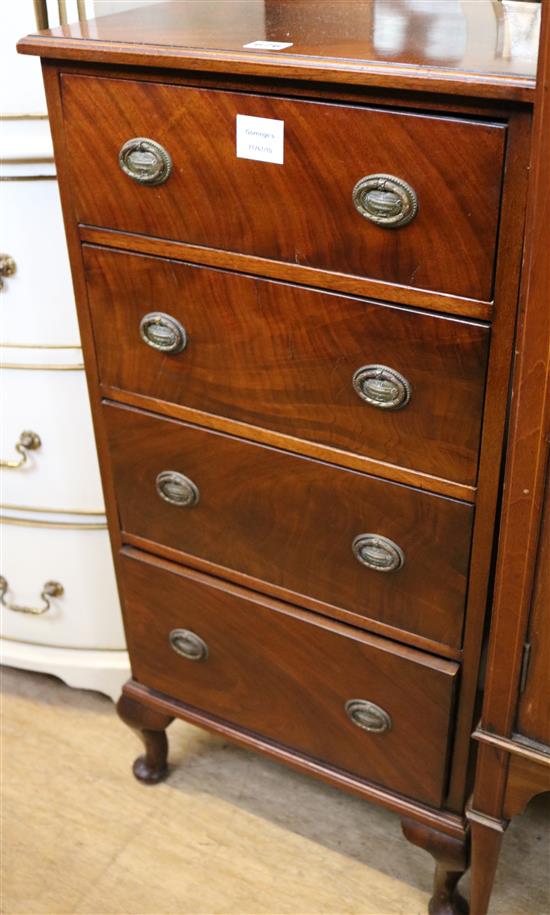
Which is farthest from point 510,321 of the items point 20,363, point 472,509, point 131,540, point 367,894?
point 367,894

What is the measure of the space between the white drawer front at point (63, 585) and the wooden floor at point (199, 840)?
164 millimetres

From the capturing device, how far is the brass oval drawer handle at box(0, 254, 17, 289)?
1.38m

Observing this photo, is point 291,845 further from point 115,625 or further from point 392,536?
point 392,536

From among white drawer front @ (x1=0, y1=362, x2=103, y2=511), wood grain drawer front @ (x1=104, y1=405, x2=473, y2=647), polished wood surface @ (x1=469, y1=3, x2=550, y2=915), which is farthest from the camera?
white drawer front @ (x1=0, y1=362, x2=103, y2=511)

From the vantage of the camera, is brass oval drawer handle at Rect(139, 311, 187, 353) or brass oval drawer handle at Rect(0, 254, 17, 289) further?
brass oval drawer handle at Rect(0, 254, 17, 289)

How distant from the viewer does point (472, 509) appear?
1.07 meters

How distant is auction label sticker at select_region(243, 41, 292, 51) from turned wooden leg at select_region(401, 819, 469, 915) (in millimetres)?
945

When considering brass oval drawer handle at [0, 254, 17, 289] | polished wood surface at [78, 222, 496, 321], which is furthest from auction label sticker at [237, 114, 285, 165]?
brass oval drawer handle at [0, 254, 17, 289]

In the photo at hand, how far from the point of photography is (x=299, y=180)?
987 millimetres

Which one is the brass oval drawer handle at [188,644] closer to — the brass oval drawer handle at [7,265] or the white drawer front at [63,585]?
the white drawer front at [63,585]

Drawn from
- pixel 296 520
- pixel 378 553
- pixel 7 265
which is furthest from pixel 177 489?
pixel 7 265

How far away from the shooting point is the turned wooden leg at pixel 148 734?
4.97ft

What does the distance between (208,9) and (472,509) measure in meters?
0.68

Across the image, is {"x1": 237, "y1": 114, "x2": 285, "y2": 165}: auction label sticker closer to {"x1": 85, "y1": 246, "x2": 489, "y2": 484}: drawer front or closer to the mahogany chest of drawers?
the mahogany chest of drawers
